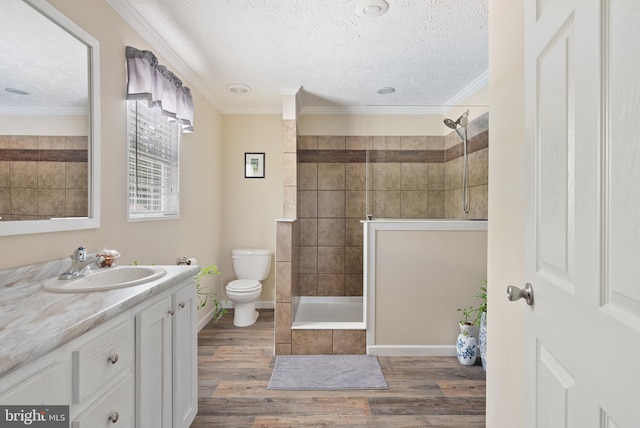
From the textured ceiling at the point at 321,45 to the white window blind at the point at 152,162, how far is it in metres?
0.53

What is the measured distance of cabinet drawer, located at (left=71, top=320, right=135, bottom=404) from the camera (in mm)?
848

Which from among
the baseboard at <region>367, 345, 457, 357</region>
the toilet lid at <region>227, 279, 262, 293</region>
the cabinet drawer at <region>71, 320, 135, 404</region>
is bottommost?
the baseboard at <region>367, 345, 457, 357</region>

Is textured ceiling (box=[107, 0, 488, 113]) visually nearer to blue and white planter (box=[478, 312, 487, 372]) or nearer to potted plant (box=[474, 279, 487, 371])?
potted plant (box=[474, 279, 487, 371])

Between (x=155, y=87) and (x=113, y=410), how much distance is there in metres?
1.87

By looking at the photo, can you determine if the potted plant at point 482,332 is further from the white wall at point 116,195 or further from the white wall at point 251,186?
the white wall at point 116,195

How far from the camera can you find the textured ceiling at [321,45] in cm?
186

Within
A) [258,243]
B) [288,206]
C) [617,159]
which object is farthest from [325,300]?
[617,159]

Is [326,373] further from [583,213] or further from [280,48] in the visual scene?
[280,48]

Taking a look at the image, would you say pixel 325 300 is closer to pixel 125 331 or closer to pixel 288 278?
pixel 288 278

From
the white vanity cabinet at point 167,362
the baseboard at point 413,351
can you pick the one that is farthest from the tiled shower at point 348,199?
the white vanity cabinet at point 167,362

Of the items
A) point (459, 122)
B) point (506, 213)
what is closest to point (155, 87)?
point (506, 213)

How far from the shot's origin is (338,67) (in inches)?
103

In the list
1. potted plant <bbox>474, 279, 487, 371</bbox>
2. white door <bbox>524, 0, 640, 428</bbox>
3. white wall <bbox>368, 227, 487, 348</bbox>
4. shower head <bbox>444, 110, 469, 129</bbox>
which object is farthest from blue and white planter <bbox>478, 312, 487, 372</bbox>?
shower head <bbox>444, 110, 469, 129</bbox>

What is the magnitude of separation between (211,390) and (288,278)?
985mm
